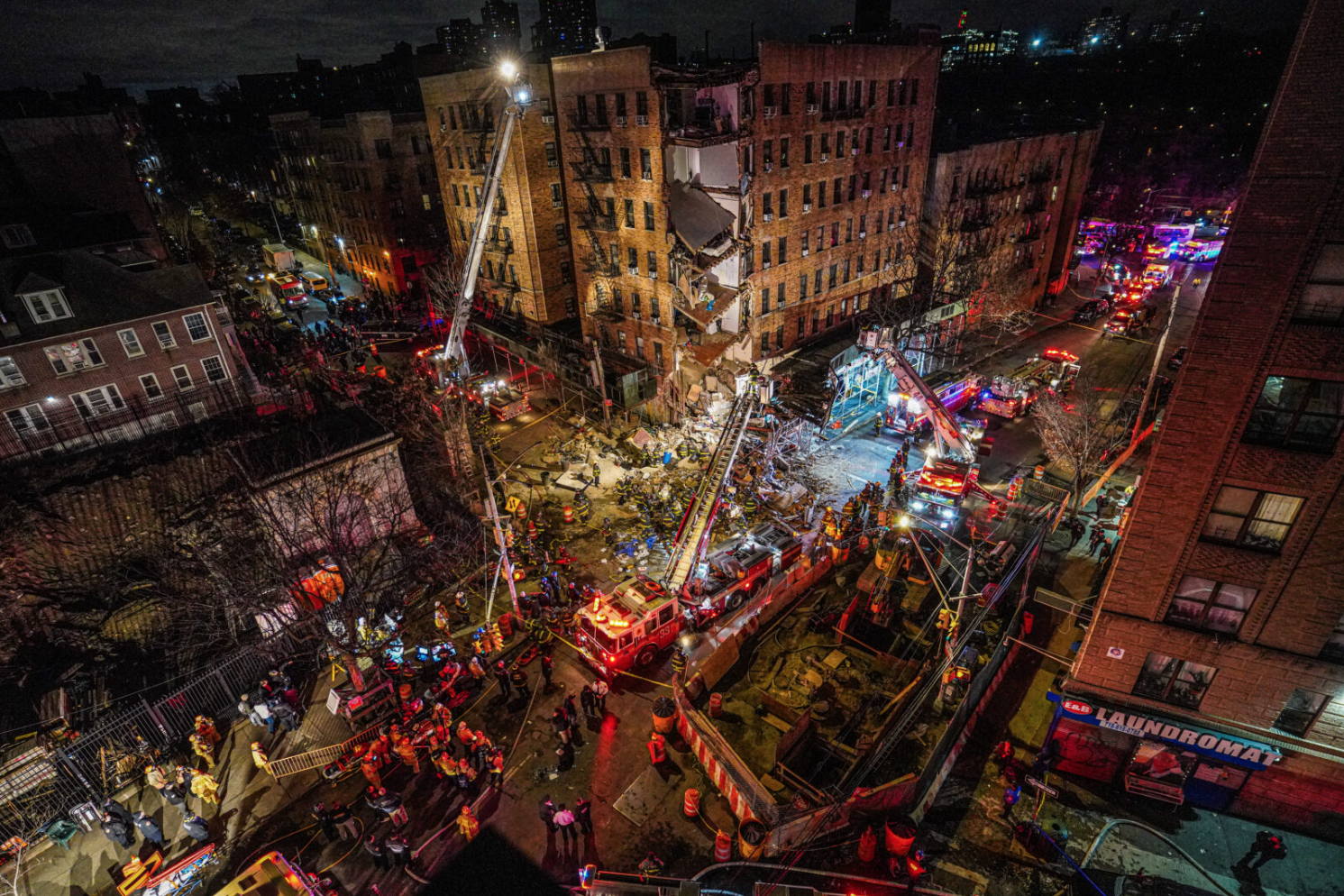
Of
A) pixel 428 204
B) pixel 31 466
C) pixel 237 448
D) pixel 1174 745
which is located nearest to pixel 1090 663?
pixel 1174 745

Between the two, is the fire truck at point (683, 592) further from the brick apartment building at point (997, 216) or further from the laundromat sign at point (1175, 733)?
the brick apartment building at point (997, 216)

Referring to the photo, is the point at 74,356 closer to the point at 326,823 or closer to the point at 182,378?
the point at 182,378

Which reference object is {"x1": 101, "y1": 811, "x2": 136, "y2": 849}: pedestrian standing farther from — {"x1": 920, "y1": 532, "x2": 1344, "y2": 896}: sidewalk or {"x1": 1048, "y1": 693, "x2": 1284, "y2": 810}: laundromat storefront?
{"x1": 1048, "y1": 693, "x2": 1284, "y2": 810}: laundromat storefront

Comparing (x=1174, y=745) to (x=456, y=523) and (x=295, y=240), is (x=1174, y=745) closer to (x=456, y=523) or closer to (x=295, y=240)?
(x=456, y=523)

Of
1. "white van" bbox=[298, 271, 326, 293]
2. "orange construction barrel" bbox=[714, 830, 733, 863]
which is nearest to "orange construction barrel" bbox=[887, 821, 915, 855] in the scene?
"orange construction barrel" bbox=[714, 830, 733, 863]

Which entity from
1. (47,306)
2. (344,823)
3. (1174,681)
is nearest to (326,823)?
(344,823)

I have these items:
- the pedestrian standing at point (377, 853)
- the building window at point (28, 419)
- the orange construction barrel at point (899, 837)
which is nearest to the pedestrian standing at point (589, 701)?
the pedestrian standing at point (377, 853)
